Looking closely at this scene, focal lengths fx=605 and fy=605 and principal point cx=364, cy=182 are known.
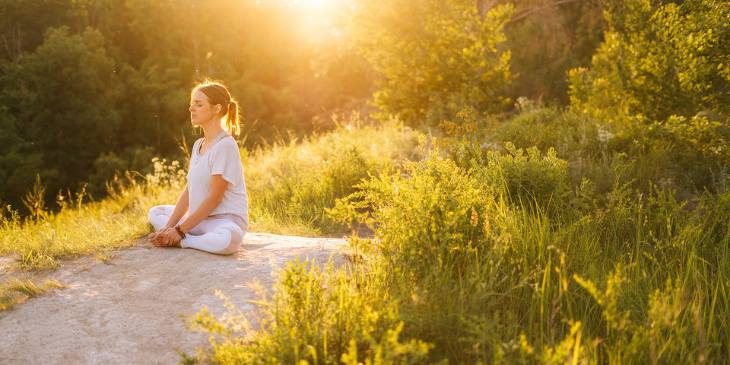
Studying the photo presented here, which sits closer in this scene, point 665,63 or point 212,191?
point 212,191

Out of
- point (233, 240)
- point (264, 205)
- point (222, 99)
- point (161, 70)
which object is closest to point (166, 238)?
point (233, 240)

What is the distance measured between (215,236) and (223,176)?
0.50 m

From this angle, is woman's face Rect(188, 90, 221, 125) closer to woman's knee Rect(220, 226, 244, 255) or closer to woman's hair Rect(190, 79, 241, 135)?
woman's hair Rect(190, 79, 241, 135)

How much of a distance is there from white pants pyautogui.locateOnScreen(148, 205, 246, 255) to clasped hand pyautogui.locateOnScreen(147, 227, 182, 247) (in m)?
0.06

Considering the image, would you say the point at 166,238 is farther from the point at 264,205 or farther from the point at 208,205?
the point at 264,205

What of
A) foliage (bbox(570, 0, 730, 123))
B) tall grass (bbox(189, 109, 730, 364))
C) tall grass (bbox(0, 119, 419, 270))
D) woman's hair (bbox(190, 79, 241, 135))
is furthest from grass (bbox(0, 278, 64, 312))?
foliage (bbox(570, 0, 730, 123))

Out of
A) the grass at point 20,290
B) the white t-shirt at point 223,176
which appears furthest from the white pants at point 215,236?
the grass at point 20,290

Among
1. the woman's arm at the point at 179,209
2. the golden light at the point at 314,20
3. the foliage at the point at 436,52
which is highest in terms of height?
the golden light at the point at 314,20

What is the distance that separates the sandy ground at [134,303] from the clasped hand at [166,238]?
6cm

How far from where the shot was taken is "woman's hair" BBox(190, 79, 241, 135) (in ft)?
16.2

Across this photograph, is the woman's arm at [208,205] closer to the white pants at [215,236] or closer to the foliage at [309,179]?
the white pants at [215,236]

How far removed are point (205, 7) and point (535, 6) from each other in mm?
18940

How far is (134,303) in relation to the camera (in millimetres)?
3771

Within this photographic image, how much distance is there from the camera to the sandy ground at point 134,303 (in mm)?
3178
